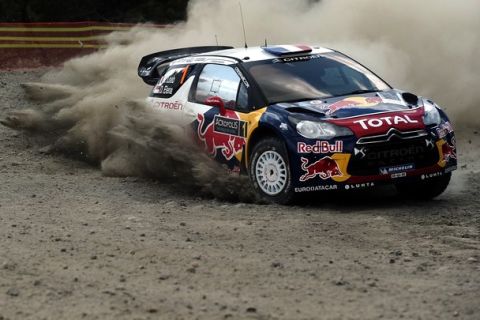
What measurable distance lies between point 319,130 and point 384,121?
59cm

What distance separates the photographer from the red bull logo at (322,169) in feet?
26.8

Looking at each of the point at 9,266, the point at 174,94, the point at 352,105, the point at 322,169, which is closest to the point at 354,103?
the point at 352,105

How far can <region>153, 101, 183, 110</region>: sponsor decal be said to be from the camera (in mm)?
9886

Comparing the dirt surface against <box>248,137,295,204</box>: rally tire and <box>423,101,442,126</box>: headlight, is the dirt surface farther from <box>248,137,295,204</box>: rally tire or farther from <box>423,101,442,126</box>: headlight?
<box>423,101,442,126</box>: headlight

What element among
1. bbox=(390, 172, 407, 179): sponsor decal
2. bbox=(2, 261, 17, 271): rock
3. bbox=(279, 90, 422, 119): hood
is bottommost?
bbox=(2, 261, 17, 271): rock

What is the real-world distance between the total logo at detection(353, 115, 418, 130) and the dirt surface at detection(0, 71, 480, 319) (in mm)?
781

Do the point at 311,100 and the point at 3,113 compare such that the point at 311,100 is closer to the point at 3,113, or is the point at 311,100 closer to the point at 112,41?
the point at 3,113

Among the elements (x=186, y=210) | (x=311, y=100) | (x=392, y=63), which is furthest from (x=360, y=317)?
(x=392, y=63)

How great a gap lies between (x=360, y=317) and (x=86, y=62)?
38.5 ft

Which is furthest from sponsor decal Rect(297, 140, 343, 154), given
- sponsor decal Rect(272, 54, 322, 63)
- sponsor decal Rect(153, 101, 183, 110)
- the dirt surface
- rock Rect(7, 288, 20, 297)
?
rock Rect(7, 288, 20, 297)

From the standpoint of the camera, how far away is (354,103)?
8.66m

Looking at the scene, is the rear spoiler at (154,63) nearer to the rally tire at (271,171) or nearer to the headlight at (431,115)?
the rally tire at (271,171)

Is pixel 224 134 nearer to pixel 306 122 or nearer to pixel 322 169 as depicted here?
pixel 306 122

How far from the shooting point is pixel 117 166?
10812 millimetres
